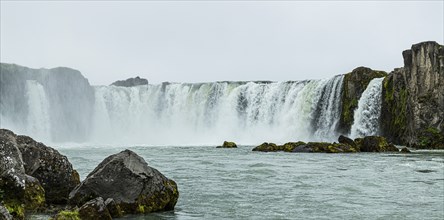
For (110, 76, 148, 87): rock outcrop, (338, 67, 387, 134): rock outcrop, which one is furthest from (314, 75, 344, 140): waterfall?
(110, 76, 148, 87): rock outcrop

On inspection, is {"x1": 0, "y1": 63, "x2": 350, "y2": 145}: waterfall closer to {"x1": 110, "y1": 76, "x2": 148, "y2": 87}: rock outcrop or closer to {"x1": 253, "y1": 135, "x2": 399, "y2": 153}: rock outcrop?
{"x1": 253, "y1": 135, "x2": 399, "y2": 153}: rock outcrop

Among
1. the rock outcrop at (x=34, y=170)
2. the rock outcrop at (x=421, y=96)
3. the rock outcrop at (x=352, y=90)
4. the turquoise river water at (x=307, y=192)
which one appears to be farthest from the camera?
the rock outcrop at (x=352, y=90)

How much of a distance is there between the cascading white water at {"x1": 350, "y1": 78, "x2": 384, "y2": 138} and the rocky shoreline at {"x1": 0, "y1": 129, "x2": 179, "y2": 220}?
37.8 m

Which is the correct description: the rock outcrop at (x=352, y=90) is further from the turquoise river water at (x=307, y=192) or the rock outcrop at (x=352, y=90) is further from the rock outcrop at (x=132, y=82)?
the rock outcrop at (x=132, y=82)

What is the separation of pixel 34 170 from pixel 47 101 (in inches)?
2053

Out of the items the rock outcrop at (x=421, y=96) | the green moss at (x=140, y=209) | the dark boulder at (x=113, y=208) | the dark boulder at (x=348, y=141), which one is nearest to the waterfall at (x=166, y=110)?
the rock outcrop at (x=421, y=96)

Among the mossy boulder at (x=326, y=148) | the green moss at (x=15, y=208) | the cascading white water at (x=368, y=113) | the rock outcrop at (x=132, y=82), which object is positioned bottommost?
the green moss at (x=15, y=208)

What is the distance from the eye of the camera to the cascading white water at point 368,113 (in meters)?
46.9

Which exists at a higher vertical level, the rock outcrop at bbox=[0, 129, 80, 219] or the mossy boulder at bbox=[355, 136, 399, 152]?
the mossy boulder at bbox=[355, 136, 399, 152]

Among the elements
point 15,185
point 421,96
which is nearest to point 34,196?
point 15,185

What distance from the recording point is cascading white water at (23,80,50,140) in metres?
59.2

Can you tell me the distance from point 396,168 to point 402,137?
2527 cm

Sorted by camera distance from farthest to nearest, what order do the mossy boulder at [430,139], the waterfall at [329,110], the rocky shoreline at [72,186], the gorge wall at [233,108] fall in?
the waterfall at [329,110], the gorge wall at [233,108], the mossy boulder at [430,139], the rocky shoreline at [72,186]

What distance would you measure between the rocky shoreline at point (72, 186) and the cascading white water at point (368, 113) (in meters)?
37.8
